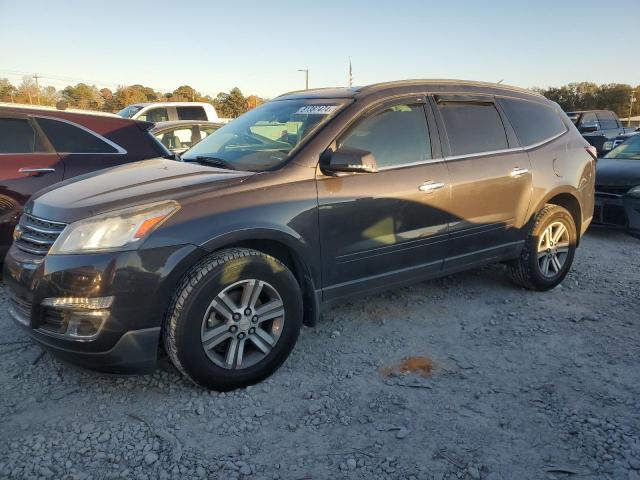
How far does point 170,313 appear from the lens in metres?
2.70

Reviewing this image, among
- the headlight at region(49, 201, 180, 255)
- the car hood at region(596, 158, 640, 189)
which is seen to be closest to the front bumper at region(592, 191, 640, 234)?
the car hood at region(596, 158, 640, 189)

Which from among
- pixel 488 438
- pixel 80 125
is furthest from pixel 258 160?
pixel 80 125

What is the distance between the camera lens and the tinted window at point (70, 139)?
192 inches

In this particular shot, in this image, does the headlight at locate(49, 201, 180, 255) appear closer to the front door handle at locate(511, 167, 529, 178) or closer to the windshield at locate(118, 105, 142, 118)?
the front door handle at locate(511, 167, 529, 178)

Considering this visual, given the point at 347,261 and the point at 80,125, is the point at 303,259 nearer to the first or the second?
the point at 347,261

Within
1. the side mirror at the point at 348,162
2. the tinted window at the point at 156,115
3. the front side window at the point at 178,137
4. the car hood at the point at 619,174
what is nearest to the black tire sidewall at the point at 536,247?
the side mirror at the point at 348,162

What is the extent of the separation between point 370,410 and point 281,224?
3.89ft

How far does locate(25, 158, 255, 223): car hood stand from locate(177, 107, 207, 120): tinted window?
9202mm

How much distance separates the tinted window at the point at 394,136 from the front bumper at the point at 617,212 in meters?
4.26

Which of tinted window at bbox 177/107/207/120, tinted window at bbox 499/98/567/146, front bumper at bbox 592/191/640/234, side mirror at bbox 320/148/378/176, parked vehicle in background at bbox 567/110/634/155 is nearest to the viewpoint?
side mirror at bbox 320/148/378/176

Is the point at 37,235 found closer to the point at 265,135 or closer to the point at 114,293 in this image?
the point at 114,293

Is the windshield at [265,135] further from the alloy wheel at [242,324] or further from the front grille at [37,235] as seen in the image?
the front grille at [37,235]

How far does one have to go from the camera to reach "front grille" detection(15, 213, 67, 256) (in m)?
2.74

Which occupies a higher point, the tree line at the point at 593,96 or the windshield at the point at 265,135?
the tree line at the point at 593,96
